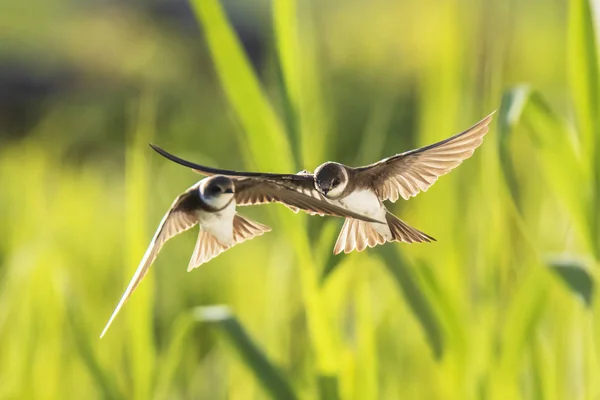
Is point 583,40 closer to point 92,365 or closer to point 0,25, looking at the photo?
point 92,365

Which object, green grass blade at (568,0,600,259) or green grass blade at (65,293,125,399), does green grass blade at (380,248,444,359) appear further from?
green grass blade at (65,293,125,399)

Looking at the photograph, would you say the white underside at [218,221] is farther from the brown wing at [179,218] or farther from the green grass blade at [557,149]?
the green grass blade at [557,149]

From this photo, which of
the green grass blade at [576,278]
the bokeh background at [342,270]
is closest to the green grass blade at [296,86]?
the bokeh background at [342,270]

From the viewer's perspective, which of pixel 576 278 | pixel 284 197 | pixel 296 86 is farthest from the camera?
pixel 576 278

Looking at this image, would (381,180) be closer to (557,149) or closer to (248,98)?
(248,98)

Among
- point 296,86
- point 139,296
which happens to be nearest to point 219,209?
point 296,86

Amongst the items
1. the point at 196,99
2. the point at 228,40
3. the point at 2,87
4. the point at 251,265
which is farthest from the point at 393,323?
the point at 2,87
